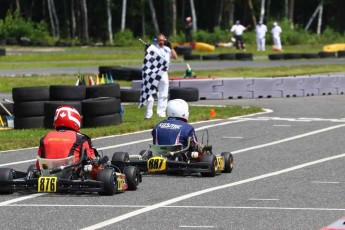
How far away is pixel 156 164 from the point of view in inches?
492

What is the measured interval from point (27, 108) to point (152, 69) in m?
Answer: 2.98

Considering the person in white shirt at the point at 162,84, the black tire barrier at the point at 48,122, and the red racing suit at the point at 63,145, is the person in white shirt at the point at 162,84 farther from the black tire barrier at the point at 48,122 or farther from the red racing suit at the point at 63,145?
the red racing suit at the point at 63,145

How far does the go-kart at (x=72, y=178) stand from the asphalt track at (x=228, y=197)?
0.35ft

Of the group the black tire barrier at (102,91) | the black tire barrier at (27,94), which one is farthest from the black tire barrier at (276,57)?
the black tire barrier at (27,94)

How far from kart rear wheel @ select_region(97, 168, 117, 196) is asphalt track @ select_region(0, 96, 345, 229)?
12 cm

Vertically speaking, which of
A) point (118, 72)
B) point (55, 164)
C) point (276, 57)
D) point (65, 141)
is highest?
point (65, 141)

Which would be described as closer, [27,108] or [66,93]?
[27,108]

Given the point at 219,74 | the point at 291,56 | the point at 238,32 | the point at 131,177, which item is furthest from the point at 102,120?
the point at 238,32

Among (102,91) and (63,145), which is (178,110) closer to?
(63,145)

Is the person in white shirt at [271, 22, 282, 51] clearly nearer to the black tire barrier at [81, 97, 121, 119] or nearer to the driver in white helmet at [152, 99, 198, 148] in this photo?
the black tire barrier at [81, 97, 121, 119]

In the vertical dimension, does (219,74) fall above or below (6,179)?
below

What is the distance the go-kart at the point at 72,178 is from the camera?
1090cm

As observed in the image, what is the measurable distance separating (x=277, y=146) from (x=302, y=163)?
2289 mm

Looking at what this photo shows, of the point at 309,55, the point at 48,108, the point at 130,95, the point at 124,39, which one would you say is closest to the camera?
the point at 48,108
